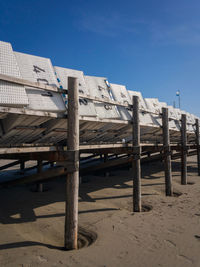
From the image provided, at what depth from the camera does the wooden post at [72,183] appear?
4.07 m

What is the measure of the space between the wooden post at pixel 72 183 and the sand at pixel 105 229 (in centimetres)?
29

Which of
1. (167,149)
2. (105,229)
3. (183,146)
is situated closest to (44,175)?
(105,229)

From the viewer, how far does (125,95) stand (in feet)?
34.2

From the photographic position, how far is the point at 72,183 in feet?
13.5

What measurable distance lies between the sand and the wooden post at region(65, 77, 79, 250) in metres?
0.29

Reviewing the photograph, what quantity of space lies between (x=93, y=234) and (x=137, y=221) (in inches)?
56.4

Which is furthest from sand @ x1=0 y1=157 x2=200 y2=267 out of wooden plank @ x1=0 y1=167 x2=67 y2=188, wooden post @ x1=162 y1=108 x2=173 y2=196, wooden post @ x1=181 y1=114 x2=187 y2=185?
wooden post @ x1=181 y1=114 x2=187 y2=185

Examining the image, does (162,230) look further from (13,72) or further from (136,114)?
(13,72)

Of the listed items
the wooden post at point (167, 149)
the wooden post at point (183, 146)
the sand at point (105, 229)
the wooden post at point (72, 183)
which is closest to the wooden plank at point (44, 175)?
the wooden post at point (72, 183)

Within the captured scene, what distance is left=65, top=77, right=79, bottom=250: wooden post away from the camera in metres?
4.07

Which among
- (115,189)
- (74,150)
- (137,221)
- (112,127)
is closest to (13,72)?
(74,150)

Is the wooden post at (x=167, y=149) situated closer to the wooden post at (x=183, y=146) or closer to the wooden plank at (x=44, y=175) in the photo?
the wooden post at (x=183, y=146)

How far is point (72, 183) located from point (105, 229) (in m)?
1.77

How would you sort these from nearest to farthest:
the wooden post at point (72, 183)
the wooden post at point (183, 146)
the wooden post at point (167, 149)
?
the wooden post at point (72, 183)
the wooden post at point (167, 149)
the wooden post at point (183, 146)
